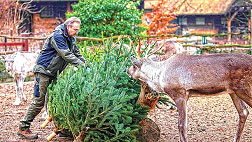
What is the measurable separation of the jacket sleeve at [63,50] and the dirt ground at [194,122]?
4.43 ft

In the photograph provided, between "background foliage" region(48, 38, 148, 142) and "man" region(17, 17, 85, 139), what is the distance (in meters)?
0.51

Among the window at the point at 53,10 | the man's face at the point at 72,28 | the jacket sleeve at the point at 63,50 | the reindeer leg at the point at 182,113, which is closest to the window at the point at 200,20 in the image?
the window at the point at 53,10

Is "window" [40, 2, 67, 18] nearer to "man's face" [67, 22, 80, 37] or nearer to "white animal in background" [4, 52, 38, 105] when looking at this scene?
"white animal in background" [4, 52, 38, 105]

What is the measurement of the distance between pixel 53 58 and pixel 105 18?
992cm

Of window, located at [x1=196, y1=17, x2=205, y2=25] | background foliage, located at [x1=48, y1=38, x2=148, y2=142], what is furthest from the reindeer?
window, located at [x1=196, y1=17, x2=205, y2=25]

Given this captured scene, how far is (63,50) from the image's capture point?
5.57 metres

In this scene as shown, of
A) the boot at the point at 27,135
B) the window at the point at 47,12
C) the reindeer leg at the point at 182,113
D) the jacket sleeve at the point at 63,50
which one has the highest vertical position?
the window at the point at 47,12

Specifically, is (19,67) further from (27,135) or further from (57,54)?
(57,54)

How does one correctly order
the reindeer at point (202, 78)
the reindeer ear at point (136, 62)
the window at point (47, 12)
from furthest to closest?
the window at point (47, 12) → the reindeer ear at point (136, 62) → the reindeer at point (202, 78)

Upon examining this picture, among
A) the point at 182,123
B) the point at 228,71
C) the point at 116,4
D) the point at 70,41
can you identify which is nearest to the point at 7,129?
the point at 70,41

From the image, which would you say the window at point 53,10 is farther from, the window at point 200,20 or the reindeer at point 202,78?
the reindeer at point 202,78

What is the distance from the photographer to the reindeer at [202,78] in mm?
5035

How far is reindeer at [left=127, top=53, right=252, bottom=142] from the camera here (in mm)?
5035

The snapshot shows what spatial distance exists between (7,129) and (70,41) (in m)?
2.39
